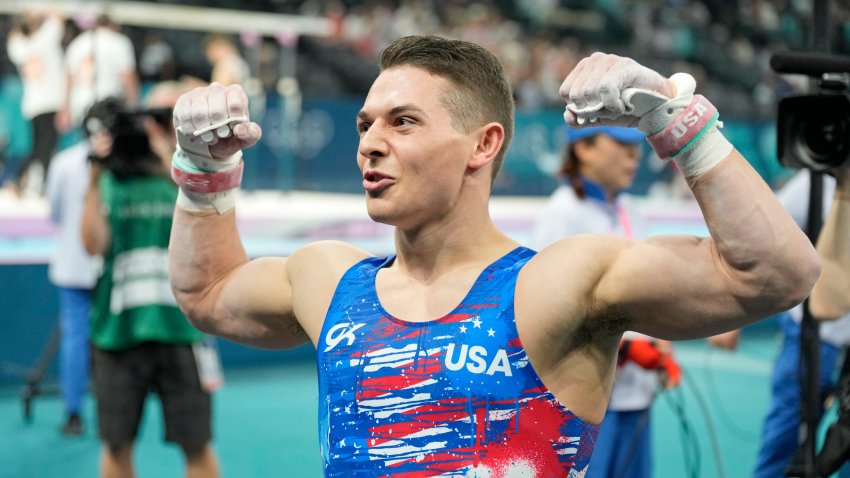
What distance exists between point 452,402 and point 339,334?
30 centimetres

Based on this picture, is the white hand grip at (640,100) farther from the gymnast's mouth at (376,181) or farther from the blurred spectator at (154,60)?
the blurred spectator at (154,60)

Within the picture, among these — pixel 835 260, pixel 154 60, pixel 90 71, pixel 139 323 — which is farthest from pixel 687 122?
pixel 154 60

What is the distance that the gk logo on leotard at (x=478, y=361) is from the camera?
73.4 inches

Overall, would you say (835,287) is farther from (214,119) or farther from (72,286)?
(72,286)

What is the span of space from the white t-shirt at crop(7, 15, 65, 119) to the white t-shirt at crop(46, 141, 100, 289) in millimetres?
4834

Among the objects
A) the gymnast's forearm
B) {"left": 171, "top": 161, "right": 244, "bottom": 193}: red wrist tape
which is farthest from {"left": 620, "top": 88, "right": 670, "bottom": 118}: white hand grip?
the gymnast's forearm

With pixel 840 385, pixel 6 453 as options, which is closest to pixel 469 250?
pixel 840 385

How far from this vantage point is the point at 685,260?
5.82ft

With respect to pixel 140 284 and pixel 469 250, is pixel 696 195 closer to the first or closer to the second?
pixel 469 250

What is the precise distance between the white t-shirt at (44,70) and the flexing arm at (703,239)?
9.60 metres

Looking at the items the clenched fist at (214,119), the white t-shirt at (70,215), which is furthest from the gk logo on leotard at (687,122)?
the white t-shirt at (70,215)

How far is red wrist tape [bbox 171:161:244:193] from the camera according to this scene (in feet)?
7.47

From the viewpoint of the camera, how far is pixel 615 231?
4062 mm

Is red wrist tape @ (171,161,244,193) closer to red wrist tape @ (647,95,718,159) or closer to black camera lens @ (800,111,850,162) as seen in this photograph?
red wrist tape @ (647,95,718,159)
